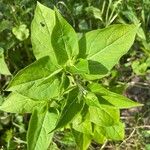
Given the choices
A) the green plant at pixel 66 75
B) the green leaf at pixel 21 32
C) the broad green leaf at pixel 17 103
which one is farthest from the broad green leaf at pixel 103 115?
the green leaf at pixel 21 32

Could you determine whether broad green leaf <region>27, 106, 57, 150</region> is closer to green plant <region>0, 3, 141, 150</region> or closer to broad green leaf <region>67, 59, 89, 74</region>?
green plant <region>0, 3, 141, 150</region>

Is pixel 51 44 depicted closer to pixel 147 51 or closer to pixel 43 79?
pixel 43 79

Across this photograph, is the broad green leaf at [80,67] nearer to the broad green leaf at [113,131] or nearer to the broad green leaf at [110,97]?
the broad green leaf at [110,97]

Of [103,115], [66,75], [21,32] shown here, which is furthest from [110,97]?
[21,32]

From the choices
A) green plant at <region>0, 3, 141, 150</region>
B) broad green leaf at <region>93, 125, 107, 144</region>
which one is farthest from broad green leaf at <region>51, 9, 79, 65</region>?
broad green leaf at <region>93, 125, 107, 144</region>

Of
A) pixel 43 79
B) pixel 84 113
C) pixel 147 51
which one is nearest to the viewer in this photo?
pixel 43 79

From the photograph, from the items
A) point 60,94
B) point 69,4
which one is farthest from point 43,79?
point 69,4
